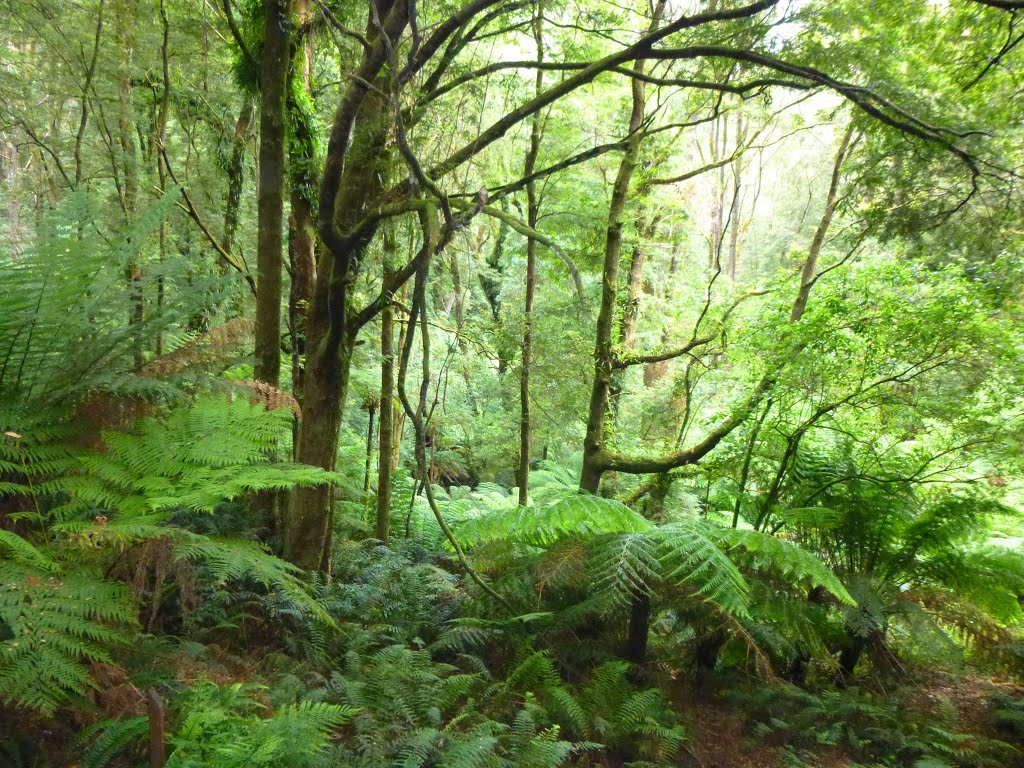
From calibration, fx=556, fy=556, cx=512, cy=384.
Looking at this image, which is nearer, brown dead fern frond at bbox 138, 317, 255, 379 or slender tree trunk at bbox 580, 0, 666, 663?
brown dead fern frond at bbox 138, 317, 255, 379

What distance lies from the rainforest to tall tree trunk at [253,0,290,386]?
0.02 meters

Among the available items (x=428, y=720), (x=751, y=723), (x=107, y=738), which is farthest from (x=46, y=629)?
(x=751, y=723)

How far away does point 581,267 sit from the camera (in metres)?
7.73

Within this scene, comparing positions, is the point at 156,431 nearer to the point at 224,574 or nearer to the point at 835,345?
the point at 224,574

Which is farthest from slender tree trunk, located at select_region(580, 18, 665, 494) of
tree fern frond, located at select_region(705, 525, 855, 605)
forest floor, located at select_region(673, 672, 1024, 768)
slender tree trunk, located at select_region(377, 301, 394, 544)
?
forest floor, located at select_region(673, 672, 1024, 768)

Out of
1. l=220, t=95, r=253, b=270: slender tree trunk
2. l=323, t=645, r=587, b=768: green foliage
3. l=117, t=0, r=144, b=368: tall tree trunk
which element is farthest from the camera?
l=220, t=95, r=253, b=270: slender tree trunk

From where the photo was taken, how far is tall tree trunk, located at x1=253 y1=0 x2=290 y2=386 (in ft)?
12.3

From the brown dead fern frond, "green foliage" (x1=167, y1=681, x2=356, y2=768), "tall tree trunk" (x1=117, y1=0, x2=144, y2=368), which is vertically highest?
"tall tree trunk" (x1=117, y1=0, x2=144, y2=368)

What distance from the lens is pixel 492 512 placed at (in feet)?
14.8

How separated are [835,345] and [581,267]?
3.89 metres

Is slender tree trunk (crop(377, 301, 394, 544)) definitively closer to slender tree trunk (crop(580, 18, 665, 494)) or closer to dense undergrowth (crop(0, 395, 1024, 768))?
dense undergrowth (crop(0, 395, 1024, 768))

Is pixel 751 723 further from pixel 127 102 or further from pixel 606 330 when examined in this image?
pixel 127 102

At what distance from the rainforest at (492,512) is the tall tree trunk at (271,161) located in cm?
2

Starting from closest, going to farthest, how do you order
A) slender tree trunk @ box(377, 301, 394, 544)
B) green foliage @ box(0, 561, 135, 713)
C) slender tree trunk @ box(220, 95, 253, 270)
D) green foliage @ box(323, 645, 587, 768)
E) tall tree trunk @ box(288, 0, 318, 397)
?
1. green foliage @ box(0, 561, 135, 713)
2. green foliage @ box(323, 645, 587, 768)
3. tall tree trunk @ box(288, 0, 318, 397)
4. slender tree trunk @ box(377, 301, 394, 544)
5. slender tree trunk @ box(220, 95, 253, 270)
